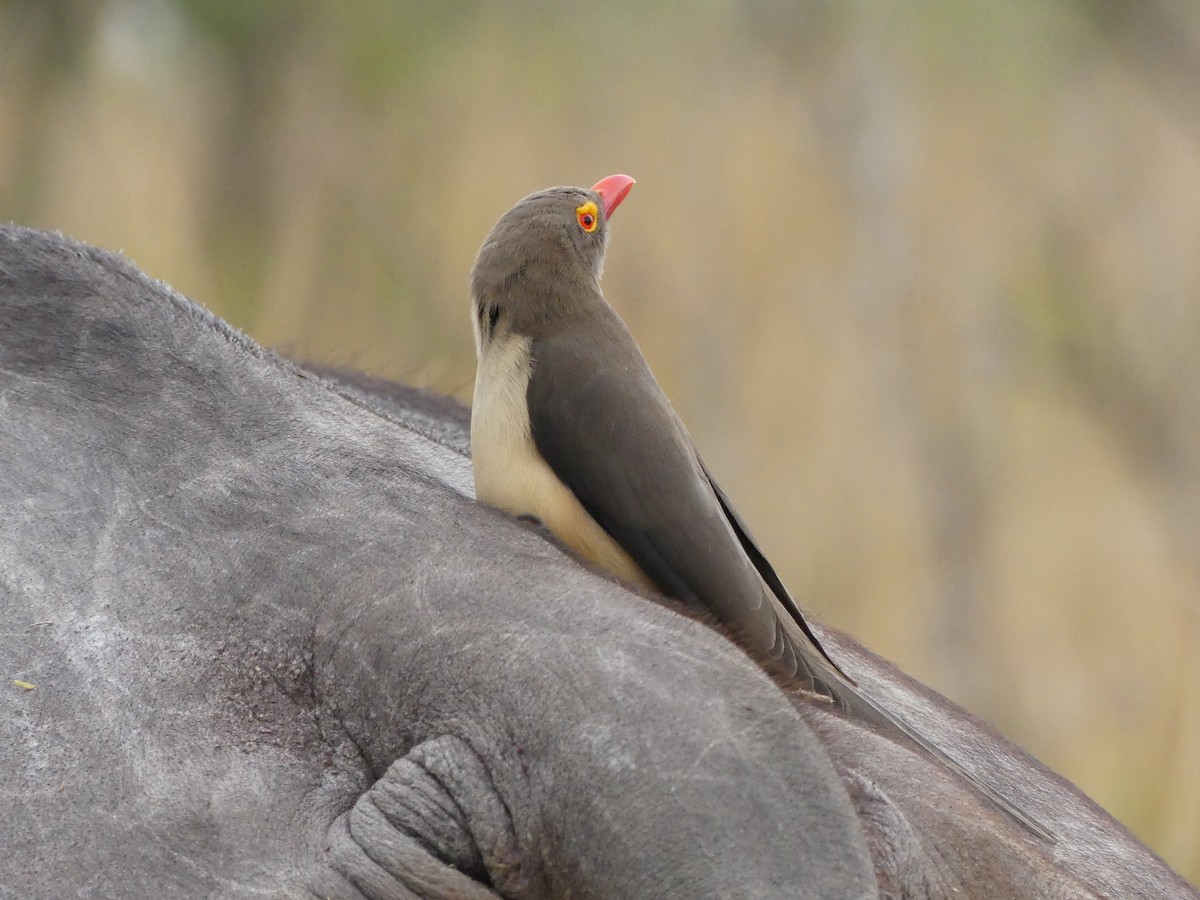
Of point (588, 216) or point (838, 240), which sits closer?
point (588, 216)

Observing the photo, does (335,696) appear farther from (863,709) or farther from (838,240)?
(838,240)

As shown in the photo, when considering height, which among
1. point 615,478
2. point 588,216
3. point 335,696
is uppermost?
point 588,216

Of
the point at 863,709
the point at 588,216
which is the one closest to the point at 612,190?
the point at 588,216

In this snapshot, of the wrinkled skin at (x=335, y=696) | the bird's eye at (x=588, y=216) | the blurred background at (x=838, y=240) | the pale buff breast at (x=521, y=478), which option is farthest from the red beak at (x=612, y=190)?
the blurred background at (x=838, y=240)

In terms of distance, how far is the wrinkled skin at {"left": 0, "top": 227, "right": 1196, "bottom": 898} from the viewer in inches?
67.9

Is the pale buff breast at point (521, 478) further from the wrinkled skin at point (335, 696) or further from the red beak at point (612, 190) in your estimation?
the red beak at point (612, 190)

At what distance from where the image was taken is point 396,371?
906 cm

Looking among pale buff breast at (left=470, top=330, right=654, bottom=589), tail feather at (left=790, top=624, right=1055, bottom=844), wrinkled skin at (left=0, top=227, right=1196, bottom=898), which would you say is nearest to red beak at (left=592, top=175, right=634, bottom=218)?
pale buff breast at (left=470, top=330, right=654, bottom=589)

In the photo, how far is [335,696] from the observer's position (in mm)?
1878

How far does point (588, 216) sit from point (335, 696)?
44.9 inches

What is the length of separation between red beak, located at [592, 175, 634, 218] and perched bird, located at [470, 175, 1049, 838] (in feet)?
1.15

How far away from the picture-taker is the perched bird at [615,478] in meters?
2.31

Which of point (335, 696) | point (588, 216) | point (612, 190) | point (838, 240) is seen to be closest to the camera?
point (335, 696)

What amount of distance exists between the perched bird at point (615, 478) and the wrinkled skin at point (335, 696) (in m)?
0.12
